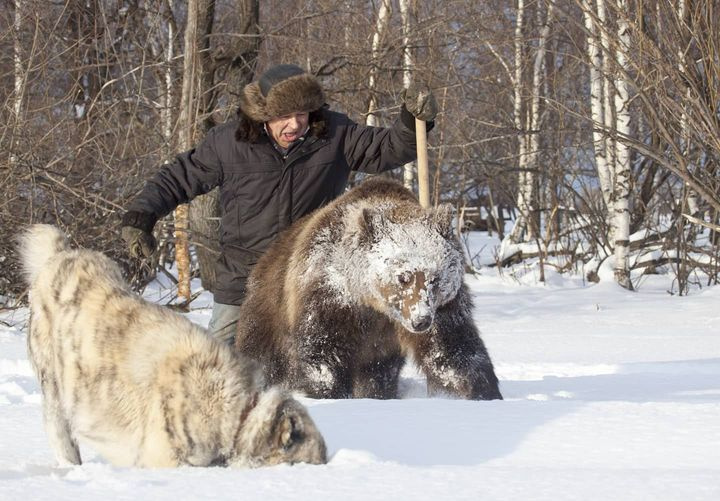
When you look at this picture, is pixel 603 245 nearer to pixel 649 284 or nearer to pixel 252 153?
pixel 649 284

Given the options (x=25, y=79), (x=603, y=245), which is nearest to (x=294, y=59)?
(x=603, y=245)

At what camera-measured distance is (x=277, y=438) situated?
3098mm

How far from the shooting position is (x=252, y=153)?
5781 millimetres

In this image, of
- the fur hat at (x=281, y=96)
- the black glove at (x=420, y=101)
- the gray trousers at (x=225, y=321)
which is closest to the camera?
A: the black glove at (x=420, y=101)

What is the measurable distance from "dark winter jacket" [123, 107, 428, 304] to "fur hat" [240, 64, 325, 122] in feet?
0.54

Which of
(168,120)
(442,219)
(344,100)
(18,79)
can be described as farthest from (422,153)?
(344,100)

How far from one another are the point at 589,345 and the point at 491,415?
15.9ft

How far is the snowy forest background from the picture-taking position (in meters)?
7.74

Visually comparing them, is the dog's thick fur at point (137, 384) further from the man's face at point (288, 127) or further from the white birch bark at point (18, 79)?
the white birch bark at point (18, 79)

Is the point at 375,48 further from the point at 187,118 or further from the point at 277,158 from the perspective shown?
the point at 277,158

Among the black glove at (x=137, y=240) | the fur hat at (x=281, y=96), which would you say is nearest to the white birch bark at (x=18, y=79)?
the fur hat at (x=281, y=96)

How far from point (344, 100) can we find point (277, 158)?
718cm

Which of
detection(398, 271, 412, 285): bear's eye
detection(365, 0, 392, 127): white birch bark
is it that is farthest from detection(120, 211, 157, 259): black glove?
detection(365, 0, 392, 127): white birch bark

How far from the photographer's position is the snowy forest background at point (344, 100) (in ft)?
25.4
